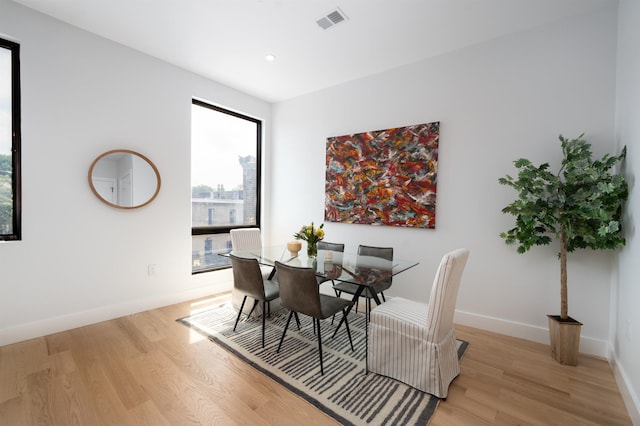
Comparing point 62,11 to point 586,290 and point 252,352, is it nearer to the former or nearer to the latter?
point 252,352

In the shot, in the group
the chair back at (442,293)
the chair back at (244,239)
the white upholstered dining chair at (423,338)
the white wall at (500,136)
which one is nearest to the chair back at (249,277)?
the chair back at (244,239)

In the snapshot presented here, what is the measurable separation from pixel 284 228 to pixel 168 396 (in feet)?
9.63

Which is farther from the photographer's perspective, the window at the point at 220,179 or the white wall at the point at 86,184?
the window at the point at 220,179

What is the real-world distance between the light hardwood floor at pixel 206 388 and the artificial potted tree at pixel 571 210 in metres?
0.34

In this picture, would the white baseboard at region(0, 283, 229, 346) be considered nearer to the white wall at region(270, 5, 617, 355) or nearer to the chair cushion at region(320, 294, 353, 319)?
the chair cushion at region(320, 294, 353, 319)

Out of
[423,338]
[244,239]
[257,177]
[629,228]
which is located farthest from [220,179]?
[629,228]

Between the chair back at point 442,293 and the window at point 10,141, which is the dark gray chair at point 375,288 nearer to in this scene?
the chair back at point 442,293

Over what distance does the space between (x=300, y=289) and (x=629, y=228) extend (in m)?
2.38

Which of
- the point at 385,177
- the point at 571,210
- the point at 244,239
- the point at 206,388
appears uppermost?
the point at 385,177

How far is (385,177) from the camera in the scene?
3486mm

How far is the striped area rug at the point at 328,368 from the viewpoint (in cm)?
176

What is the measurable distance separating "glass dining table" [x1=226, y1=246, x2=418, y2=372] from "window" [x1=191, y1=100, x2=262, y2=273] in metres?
1.27

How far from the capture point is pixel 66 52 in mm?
2738

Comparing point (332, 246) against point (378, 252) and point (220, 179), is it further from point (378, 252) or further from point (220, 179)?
point (220, 179)
